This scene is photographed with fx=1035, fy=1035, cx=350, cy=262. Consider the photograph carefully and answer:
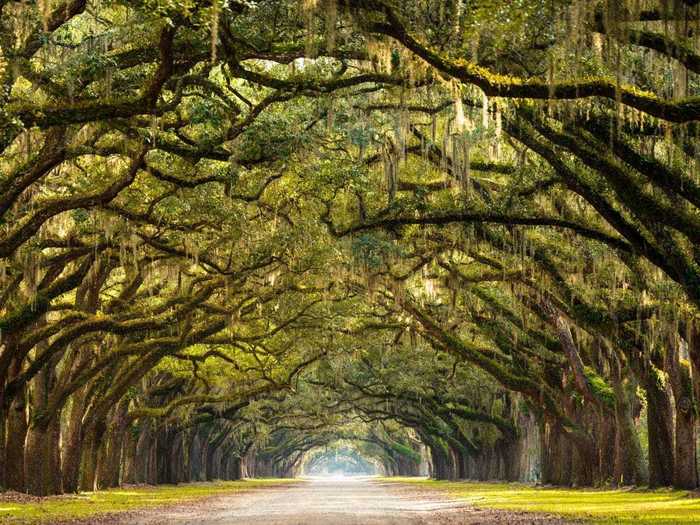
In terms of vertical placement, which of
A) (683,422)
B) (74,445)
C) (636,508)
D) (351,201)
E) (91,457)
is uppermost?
(351,201)

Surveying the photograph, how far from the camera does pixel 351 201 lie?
24.2m

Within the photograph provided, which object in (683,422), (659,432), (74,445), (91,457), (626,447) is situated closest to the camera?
(683,422)

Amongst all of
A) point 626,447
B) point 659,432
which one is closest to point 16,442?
point 659,432

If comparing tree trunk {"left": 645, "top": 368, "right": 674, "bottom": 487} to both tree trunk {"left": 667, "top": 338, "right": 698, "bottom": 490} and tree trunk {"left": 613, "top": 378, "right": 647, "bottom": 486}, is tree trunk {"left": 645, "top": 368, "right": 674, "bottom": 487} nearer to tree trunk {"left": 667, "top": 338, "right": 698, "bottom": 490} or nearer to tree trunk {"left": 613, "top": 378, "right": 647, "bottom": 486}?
tree trunk {"left": 667, "top": 338, "right": 698, "bottom": 490}

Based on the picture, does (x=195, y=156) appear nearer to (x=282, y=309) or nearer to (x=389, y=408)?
(x=282, y=309)

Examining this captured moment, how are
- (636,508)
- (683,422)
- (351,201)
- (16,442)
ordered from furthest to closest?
(16,442) < (683,422) < (351,201) < (636,508)

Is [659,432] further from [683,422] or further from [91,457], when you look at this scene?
[91,457]

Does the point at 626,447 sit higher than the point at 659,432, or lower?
lower

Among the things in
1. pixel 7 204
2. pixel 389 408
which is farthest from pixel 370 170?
pixel 389 408

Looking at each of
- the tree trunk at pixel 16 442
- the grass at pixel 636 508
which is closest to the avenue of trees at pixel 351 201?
the tree trunk at pixel 16 442

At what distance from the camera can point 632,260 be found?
22688 millimetres

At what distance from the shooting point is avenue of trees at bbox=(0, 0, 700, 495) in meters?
13.3

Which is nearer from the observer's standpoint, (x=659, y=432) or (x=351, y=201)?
(x=351, y=201)

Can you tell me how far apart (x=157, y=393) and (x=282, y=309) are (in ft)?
51.1
